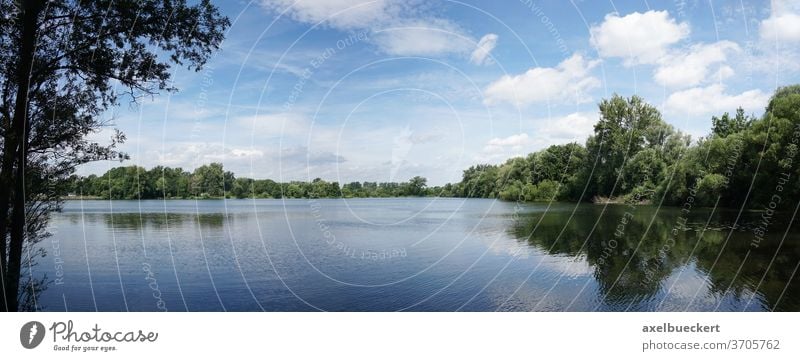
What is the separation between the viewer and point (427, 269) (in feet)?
51.8

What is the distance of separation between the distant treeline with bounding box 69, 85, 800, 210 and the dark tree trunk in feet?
3.20

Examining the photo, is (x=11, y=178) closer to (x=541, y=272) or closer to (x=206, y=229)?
(x=541, y=272)

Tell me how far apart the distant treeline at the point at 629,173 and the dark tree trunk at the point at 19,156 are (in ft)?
3.20

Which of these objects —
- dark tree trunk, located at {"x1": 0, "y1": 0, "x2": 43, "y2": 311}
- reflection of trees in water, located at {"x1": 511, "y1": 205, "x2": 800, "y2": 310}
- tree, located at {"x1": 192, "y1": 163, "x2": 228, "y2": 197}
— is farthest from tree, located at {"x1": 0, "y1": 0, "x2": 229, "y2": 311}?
tree, located at {"x1": 192, "y1": 163, "x2": 228, "y2": 197}

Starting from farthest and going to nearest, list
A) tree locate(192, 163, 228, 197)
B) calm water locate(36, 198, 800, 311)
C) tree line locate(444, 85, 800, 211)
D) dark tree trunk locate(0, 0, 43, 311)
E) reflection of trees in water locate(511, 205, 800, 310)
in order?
tree locate(192, 163, 228, 197) → tree line locate(444, 85, 800, 211) → reflection of trees in water locate(511, 205, 800, 310) → calm water locate(36, 198, 800, 311) → dark tree trunk locate(0, 0, 43, 311)

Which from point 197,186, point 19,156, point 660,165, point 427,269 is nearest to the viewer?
point 19,156

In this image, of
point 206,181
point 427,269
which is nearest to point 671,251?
point 427,269

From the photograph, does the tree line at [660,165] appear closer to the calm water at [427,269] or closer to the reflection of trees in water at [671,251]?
the reflection of trees in water at [671,251]

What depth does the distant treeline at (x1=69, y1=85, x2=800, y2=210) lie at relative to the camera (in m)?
28.2

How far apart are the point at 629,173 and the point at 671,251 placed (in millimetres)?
31639
